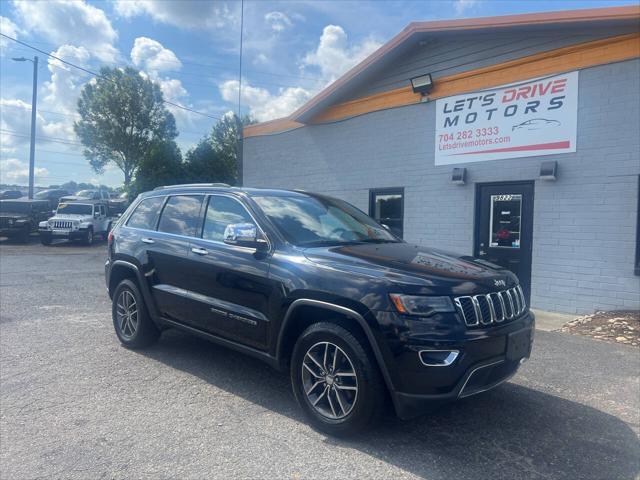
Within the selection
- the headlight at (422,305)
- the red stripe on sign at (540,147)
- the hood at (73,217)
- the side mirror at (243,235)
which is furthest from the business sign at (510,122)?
the hood at (73,217)

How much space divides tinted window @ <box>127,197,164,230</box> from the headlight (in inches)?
126

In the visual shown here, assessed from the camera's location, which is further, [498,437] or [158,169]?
[158,169]

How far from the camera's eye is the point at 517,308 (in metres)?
3.63

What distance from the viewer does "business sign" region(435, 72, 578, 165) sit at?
7.95 meters

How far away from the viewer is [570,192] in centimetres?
788

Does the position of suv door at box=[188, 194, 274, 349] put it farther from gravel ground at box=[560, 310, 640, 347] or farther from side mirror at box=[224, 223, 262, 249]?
gravel ground at box=[560, 310, 640, 347]

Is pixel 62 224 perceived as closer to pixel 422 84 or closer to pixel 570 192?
pixel 422 84

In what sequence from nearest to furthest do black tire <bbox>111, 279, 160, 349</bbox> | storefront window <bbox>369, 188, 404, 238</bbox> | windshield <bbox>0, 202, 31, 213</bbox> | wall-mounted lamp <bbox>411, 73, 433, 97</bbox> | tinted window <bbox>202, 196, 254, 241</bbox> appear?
tinted window <bbox>202, 196, 254, 241</bbox>, black tire <bbox>111, 279, 160, 349</bbox>, wall-mounted lamp <bbox>411, 73, 433, 97</bbox>, storefront window <bbox>369, 188, 404, 238</bbox>, windshield <bbox>0, 202, 31, 213</bbox>

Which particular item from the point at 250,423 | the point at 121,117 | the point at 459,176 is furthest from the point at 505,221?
the point at 121,117

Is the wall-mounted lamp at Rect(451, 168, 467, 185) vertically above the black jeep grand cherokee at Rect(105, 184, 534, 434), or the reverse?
the wall-mounted lamp at Rect(451, 168, 467, 185)

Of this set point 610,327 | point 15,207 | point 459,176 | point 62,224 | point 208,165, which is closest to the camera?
point 610,327

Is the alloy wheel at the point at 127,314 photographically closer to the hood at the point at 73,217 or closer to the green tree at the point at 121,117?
the hood at the point at 73,217

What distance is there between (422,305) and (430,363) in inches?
14.2

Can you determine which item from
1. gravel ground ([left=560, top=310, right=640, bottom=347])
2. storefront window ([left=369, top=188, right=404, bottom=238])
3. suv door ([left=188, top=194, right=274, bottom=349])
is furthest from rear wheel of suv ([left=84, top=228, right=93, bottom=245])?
gravel ground ([left=560, top=310, right=640, bottom=347])
